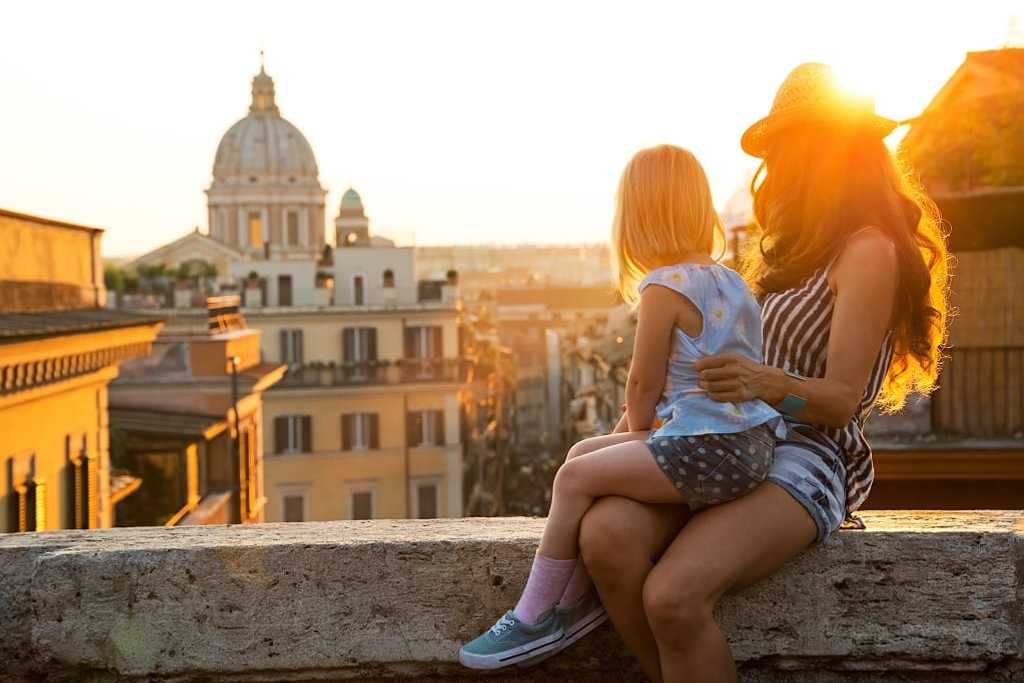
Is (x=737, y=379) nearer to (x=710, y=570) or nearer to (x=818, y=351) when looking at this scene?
(x=818, y=351)

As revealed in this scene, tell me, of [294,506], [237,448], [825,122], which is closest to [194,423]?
[237,448]

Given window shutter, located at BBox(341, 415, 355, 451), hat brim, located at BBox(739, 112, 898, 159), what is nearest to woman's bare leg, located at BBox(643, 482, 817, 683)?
hat brim, located at BBox(739, 112, 898, 159)

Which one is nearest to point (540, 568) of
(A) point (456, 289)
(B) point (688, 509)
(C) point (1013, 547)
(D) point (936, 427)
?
(B) point (688, 509)

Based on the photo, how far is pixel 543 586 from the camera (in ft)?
10.8

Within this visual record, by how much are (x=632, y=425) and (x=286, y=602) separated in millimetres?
920

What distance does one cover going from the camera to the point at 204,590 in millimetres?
3439

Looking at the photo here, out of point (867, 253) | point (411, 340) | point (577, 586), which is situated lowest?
point (411, 340)

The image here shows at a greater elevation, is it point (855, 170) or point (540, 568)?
point (855, 170)

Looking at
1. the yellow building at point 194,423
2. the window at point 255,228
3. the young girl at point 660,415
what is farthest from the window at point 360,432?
the window at point 255,228

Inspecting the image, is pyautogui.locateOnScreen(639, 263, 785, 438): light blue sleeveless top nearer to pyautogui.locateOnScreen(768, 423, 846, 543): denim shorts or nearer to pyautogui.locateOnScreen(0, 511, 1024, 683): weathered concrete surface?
pyautogui.locateOnScreen(768, 423, 846, 543): denim shorts

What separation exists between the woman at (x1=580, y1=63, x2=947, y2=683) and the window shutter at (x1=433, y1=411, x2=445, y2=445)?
41201 mm

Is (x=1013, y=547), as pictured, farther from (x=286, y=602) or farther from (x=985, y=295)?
(x=985, y=295)

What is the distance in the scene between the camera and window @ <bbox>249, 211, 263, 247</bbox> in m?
102

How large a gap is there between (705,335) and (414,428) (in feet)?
138
